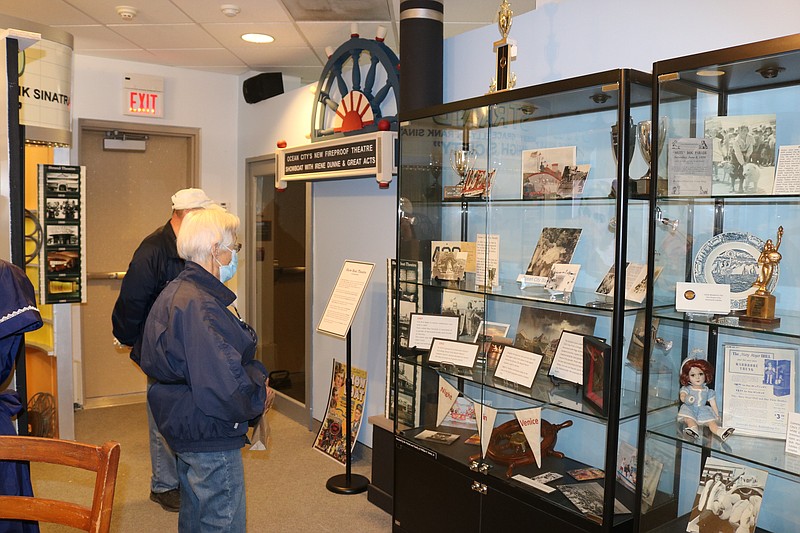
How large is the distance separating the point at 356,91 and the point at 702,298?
265 centimetres

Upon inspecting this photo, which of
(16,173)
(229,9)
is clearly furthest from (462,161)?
(229,9)

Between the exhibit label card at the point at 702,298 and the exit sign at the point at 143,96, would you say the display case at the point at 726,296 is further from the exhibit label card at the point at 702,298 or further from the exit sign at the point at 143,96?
the exit sign at the point at 143,96

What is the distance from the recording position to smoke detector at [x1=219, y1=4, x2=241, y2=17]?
384cm

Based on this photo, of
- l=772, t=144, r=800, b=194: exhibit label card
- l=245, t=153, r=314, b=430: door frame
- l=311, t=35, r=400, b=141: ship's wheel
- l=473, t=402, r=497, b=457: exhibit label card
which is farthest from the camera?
l=245, t=153, r=314, b=430: door frame

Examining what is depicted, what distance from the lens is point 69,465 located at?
1.43 m

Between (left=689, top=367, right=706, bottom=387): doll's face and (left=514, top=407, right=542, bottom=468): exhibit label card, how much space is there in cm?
63

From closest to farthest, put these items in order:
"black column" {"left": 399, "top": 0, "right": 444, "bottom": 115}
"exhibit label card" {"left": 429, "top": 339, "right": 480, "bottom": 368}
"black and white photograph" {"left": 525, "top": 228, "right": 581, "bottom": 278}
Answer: "black and white photograph" {"left": 525, "top": 228, "right": 581, "bottom": 278} < "exhibit label card" {"left": 429, "top": 339, "right": 480, "bottom": 368} < "black column" {"left": 399, "top": 0, "right": 444, "bottom": 115}

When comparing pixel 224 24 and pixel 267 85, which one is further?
pixel 267 85

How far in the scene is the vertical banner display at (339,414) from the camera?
4.21 metres

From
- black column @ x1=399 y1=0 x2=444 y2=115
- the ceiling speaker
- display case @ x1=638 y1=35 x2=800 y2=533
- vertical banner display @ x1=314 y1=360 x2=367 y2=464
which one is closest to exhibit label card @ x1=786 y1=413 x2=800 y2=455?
display case @ x1=638 y1=35 x2=800 y2=533

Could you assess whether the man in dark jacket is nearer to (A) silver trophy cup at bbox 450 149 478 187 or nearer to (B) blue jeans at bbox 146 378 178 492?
(B) blue jeans at bbox 146 378 178 492

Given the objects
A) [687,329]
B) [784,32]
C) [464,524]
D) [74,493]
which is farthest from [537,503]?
[74,493]

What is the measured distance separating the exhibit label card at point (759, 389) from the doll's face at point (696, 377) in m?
0.06

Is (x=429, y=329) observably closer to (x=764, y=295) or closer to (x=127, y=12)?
(x=764, y=295)
